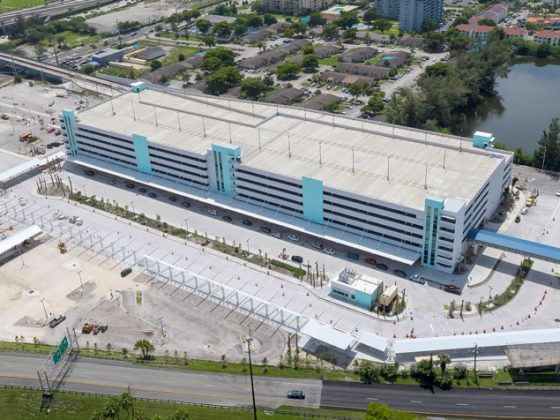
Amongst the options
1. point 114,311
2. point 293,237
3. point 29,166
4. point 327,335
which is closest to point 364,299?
point 327,335

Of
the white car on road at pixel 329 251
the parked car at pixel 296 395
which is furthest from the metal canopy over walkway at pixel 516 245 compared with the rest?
the parked car at pixel 296 395

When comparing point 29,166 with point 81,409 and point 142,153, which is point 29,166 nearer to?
point 142,153

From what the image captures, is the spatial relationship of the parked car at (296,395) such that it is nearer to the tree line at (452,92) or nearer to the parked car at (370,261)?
the parked car at (370,261)

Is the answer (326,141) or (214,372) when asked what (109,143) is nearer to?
(326,141)

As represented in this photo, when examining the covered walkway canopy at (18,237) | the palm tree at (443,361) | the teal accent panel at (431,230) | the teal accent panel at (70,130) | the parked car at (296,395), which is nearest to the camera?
the parked car at (296,395)

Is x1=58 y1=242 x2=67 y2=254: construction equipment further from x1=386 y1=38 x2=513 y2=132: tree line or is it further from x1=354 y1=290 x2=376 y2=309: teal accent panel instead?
x1=386 y1=38 x2=513 y2=132: tree line
